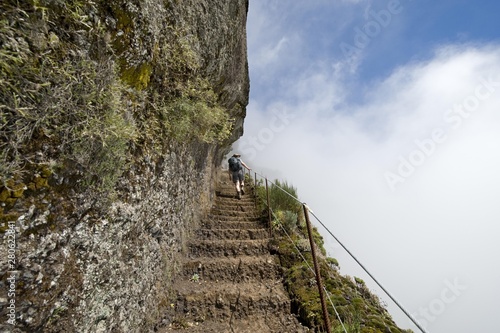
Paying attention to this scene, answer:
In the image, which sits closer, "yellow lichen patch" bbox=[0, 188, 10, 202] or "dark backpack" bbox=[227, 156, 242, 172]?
"yellow lichen patch" bbox=[0, 188, 10, 202]

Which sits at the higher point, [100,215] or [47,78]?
[47,78]

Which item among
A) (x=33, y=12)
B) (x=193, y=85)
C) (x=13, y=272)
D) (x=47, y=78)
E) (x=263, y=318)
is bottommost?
(x=263, y=318)

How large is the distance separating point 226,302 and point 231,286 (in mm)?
444

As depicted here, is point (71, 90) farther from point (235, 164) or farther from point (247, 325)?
point (235, 164)

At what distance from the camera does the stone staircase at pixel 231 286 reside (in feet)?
14.5

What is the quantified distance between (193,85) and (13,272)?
441 cm

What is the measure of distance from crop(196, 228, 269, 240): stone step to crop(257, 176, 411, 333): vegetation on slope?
1.52 feet

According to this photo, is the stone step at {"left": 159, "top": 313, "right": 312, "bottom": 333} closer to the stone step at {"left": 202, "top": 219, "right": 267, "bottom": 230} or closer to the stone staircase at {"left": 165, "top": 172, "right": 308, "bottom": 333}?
the stone staircase at {"left": 165, "top": 172, "right": 308, "bottom": 333}

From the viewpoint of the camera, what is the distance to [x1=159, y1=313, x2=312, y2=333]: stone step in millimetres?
4238

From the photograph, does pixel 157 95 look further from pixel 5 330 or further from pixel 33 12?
pixel 5 330

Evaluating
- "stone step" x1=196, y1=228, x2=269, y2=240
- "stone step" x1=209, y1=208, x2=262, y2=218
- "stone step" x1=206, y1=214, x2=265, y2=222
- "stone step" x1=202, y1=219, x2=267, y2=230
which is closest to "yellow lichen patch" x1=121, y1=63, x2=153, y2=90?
"stone step" x1=196, y1=228, x2=269, y2=240

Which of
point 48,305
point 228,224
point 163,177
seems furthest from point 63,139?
point 228,224

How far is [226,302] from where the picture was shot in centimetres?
474

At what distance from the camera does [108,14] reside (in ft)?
10.1
